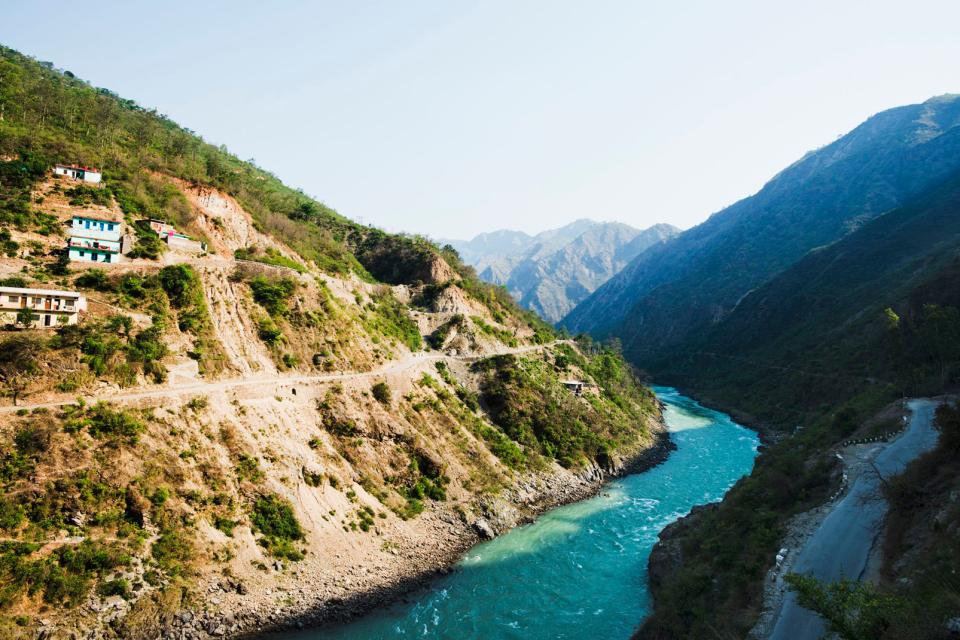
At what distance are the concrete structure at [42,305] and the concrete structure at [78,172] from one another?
17.1m

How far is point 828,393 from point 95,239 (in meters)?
82.1

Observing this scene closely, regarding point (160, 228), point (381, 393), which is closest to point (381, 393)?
point (381, 393)

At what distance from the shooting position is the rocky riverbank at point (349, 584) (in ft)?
83.4

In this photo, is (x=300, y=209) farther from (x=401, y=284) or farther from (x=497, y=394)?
(x=497, y=394)

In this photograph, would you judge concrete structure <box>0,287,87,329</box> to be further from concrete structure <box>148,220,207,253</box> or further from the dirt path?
concrete structure <box>148,220,207,253</box>

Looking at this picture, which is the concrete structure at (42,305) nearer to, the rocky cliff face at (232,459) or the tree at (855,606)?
the rocky cliff face at (232,459)

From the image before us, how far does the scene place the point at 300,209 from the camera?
A: 84.6m

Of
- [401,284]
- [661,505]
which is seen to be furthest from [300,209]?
[661,505]

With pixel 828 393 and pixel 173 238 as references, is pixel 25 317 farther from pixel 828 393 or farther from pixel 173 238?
pixel 828 393

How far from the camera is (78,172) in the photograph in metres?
42.9

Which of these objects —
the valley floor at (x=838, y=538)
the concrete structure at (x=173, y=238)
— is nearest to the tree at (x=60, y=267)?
the concrete structure at (x=173, y=238)

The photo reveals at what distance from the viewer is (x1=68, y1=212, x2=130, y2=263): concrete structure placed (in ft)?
120

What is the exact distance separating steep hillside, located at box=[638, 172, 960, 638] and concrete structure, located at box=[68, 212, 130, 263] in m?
44.5

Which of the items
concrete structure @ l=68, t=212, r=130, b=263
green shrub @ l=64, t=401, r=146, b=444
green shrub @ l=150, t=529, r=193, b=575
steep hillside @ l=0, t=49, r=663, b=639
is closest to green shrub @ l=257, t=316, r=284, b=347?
steep hillside @ l=0, t=49, r=663, b=639
